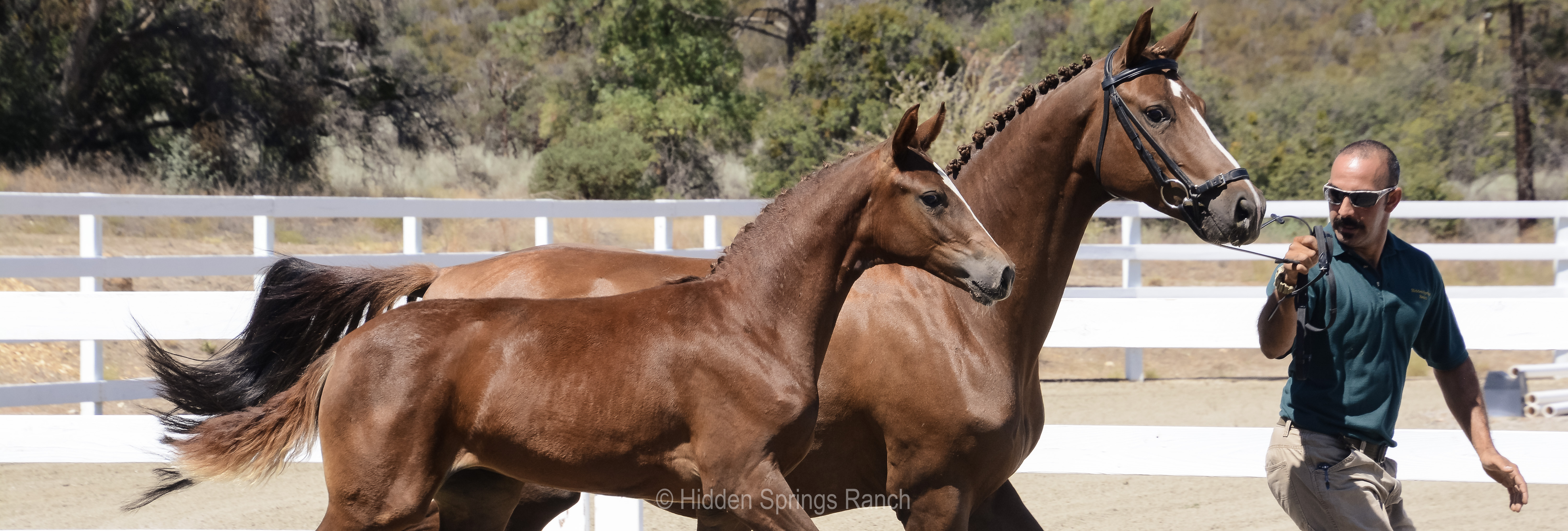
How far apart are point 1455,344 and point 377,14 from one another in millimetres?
23247

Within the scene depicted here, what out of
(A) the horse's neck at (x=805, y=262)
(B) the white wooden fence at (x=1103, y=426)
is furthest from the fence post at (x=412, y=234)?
(A) the horse's neck at (x=805, y=262)

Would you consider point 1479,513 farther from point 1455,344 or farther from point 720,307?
point 720,307

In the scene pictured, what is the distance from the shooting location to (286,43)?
21688 millimetres

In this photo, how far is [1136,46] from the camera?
350 cm

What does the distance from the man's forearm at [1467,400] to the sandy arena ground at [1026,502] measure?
2348mm

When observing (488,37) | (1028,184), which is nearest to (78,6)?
(1028,184)

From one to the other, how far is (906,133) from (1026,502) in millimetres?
3527

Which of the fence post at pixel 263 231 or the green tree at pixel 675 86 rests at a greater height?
the green tree at pixel 675 86

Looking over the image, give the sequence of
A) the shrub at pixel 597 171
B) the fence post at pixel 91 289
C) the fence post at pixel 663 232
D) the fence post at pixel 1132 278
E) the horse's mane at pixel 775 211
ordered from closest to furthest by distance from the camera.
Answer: the horse's mane at pixel 775 211
the fence post at pixel 91 289
the fence post at pixel 663 232
the fence post at pixel 1132 278
the shrub at pixel 597 171

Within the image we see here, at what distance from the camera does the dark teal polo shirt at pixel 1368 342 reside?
3127 millimetres

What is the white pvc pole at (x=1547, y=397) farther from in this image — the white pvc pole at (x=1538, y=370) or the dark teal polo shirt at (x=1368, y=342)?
the dark teal polo shirt at (x=1368, y=342)

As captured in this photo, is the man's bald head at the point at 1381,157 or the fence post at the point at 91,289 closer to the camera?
the man's bald head at the point at 1381,157

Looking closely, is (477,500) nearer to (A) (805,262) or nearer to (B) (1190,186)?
(A) (805,262)

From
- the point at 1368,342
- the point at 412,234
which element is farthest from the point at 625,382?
the point at 412,234
